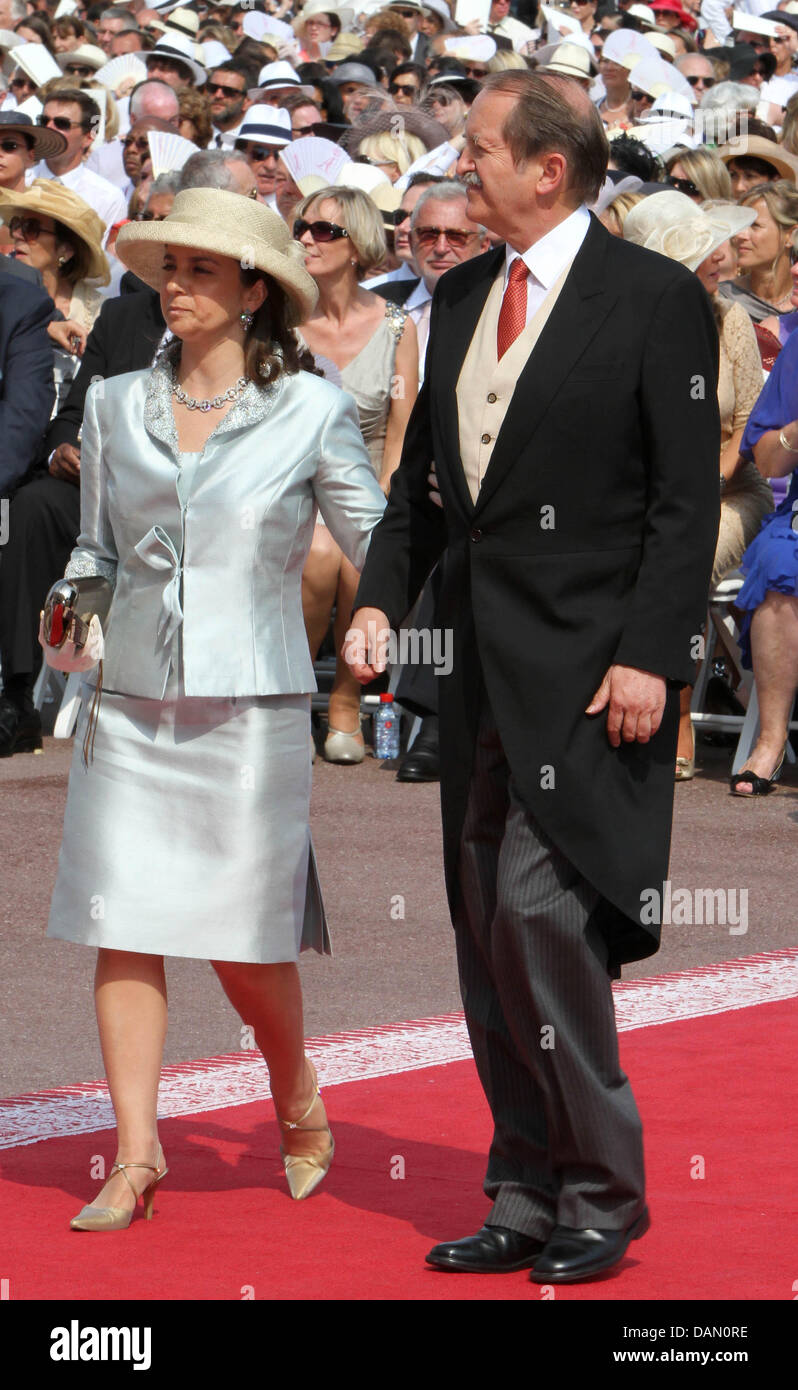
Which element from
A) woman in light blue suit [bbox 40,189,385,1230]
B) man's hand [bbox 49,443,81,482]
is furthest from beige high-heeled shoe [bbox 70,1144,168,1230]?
man's hand [bbox 49,443,81,482]

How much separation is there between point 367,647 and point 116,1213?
116 cm

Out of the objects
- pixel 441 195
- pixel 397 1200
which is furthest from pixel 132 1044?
pixel 441 195

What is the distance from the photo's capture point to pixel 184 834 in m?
4.36

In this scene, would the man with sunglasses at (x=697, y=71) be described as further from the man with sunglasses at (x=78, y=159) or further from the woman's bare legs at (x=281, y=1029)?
the woman's bare legs at (x=281, y=1029)

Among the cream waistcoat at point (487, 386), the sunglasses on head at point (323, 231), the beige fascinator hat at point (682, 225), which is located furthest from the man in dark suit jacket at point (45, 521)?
the cream waistcoat at point (487, 386)

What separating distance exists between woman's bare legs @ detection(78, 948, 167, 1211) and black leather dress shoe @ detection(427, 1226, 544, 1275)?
2.12 ft

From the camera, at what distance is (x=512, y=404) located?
3.84m

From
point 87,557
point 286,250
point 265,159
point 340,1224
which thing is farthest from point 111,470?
point 265,159

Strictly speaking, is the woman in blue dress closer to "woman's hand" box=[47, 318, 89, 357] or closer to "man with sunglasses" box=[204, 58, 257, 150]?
"woman's hand" box=[47, 318, 89, 357]

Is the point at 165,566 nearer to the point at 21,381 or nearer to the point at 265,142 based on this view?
the point at 21,381

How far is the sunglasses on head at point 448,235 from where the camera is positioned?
33.0ft

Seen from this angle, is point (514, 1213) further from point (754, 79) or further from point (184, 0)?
point (184, 0)

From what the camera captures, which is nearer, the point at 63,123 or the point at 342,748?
the point at 342,748

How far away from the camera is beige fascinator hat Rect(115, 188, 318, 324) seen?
14.4 ft
